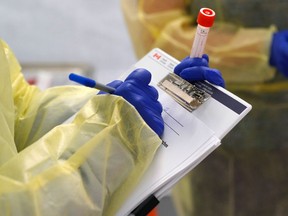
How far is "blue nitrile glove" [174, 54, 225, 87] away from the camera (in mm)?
542

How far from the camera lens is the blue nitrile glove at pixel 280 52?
2.73 ft

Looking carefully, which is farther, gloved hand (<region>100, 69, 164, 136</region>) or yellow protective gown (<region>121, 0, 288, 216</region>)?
yellow protective gown (<region>121, 0, 288, 216</region>)

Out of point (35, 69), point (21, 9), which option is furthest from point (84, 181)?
point (21, 9)

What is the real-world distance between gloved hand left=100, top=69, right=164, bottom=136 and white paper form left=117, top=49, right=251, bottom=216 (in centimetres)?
2

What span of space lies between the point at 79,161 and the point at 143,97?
0.11 meters

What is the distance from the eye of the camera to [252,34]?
855mm

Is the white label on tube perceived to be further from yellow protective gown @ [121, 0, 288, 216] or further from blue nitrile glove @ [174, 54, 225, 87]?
yellow protective gown @ [121, 0, 288, 216]

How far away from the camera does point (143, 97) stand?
0.52 m

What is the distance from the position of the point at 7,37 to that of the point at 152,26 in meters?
1.20

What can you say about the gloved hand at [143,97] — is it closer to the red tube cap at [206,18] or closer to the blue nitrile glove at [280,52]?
the red tube cap at [206,18]

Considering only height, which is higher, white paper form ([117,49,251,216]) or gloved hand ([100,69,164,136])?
gloved hand ([100,69,164,136])

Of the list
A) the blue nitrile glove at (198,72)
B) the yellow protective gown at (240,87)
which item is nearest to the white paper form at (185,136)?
the blue nitrile glove at (198,72)

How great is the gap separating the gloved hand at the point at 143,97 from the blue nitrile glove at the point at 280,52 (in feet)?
1.33

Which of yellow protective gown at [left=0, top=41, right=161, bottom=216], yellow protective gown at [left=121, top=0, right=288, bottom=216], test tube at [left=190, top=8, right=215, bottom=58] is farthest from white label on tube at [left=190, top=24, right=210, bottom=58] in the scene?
yellow protective gown at [left=121, top=0, right=288, bottom=216]
